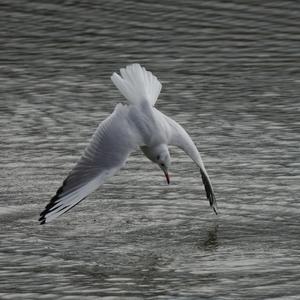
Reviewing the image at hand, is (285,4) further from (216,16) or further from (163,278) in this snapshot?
(163,278)

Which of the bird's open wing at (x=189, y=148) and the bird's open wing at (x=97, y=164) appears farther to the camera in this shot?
the bird's open wing at (x=189, y=148)

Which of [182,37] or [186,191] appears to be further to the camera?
[182,37]

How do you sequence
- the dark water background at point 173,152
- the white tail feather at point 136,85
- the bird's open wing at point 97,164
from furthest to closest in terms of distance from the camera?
the white tail feather at point 136,85 < the bird's open wing at point 97,164 < the dark water background at point 173,152

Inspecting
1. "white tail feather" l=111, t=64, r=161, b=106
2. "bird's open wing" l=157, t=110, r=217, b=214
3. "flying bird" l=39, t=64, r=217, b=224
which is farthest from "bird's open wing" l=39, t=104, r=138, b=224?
"bird's open wing" l=157, t=110, r=217, b=214

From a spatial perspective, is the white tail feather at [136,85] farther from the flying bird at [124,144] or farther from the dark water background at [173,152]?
the dark water background at [173,152]

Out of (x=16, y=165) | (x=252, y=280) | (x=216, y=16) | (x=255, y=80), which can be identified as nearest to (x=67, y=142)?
(x=16, y=165)

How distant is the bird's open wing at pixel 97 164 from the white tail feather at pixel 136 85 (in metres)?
0.23

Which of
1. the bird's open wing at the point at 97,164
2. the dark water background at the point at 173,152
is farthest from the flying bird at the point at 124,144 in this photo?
the dark water background at the point at 173,152

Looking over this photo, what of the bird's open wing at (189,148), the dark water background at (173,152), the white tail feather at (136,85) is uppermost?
the white tail feather at (136,85)

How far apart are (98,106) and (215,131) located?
1474mm

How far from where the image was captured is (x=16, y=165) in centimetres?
1123

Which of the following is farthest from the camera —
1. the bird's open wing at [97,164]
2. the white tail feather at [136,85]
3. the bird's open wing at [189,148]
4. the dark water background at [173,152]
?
the white tail feather at [136,85]

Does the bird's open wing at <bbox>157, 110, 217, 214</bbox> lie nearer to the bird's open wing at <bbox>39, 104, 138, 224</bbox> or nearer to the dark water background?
the dark water background

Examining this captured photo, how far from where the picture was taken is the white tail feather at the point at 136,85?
1031 cm
